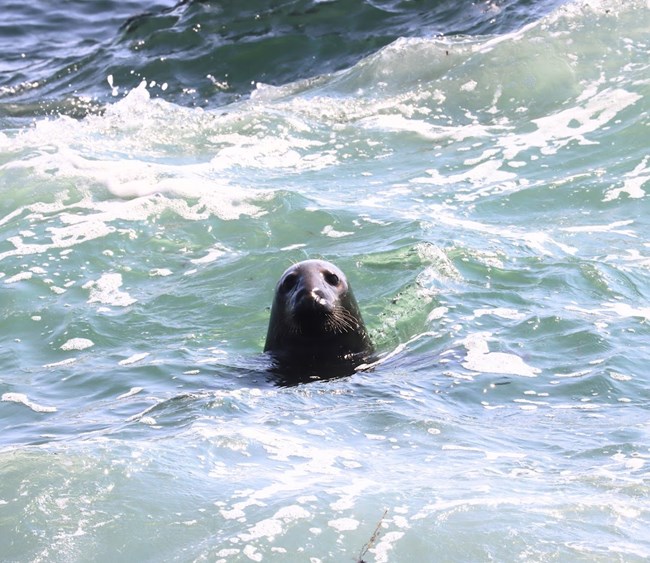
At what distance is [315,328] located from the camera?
7.22 metres

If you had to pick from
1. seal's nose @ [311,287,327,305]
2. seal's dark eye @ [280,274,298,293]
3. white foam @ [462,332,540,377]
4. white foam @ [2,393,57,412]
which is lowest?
white foam @ [462,332,540,377]

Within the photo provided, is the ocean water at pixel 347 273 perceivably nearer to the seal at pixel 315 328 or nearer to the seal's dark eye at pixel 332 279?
the seal at pixel 315 328

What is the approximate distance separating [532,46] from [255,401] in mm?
9641

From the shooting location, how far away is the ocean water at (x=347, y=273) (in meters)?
4.29

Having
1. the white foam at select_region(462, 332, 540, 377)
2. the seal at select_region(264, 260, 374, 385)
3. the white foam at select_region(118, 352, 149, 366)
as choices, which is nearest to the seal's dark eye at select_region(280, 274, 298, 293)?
the seal at select_region(264, 260, 374, 385)

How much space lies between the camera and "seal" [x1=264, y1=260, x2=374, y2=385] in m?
7.14

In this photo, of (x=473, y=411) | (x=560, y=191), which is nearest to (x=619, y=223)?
(x=560, y=191)

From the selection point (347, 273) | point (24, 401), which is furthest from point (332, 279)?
point (24, 401)

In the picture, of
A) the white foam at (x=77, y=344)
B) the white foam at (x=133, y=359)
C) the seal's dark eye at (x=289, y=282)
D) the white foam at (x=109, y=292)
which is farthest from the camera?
the white foam at (x=109, y=292)

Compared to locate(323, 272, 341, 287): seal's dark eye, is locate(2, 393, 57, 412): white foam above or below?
below

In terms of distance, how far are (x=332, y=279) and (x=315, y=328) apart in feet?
1.40

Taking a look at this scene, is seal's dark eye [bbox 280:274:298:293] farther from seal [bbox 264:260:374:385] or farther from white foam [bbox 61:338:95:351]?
white foam [bbox 61:338:95:351]

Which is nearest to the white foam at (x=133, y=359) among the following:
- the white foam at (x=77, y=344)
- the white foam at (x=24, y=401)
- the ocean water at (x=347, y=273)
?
the ocean water at (x=347, y=273)

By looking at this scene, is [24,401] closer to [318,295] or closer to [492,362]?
[318,295]
